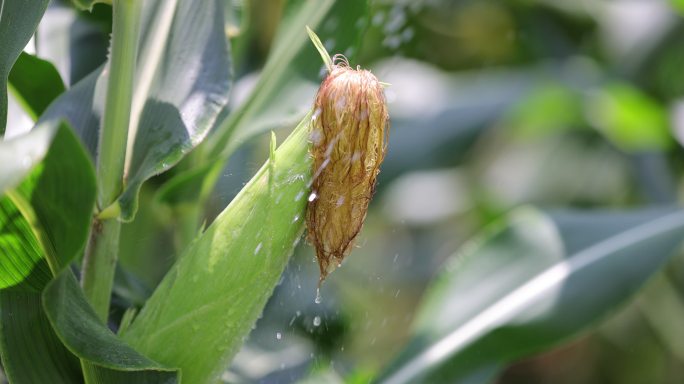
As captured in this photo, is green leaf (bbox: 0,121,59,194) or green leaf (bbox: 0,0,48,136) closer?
green leaf (bbox: 0,121,59,194)

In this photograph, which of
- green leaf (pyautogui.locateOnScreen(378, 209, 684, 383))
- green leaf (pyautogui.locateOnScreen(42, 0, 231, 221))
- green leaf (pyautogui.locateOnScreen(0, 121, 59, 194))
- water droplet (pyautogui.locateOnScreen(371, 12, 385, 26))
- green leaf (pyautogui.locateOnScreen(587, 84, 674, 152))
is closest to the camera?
green leaf (pyautogui.locateOnScreen(0, 121, 59, 194))

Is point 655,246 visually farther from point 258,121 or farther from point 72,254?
point 72,254

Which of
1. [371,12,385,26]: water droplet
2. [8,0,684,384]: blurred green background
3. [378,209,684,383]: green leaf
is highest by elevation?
[371,12,385,26]: water droplet

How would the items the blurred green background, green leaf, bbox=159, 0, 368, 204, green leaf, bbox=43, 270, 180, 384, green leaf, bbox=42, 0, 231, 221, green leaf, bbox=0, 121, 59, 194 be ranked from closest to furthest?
green leaf, bbox=0, 121, 59, 194 < green leaf, bbox=43, 270, 180, 384 < green leaf, bbox=42, 0, 231, 221 < green leaf, bbox=159, 0, 368, 204 < the blurred green background

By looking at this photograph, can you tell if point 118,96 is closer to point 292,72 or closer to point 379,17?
point 292,72

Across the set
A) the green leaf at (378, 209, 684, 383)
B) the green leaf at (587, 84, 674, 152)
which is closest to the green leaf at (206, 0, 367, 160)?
the green leaf at (378, 209, 684, 383)

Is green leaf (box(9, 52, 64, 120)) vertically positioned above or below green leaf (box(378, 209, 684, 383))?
above

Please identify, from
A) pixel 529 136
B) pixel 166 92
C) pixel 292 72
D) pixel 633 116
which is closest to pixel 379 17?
pixel 292 72

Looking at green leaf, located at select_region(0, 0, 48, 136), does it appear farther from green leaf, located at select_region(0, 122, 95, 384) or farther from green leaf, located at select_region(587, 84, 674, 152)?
green leaf, located at select_region(587, 84, 674, 152)
